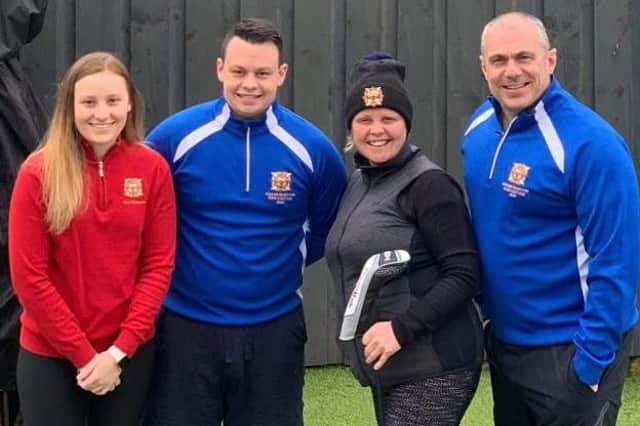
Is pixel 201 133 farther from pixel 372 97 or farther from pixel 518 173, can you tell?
pixel 518 173

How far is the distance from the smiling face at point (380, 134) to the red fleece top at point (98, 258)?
2.17 ft

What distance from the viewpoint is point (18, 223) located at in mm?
3109

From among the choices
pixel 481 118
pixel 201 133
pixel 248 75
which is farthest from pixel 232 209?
pixel 481 118

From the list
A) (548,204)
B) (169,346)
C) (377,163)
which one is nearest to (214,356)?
(169,346)

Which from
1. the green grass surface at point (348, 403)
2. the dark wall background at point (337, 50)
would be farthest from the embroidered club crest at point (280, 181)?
the dark wall background at point (337, 50)

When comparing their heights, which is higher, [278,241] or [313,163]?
[313,163]

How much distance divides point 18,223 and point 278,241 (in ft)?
2.87

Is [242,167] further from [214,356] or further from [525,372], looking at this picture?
[525,372]

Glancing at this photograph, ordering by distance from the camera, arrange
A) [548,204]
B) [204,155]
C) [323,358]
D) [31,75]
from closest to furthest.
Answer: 1. [548,204]
2. [204,155]
3. [31,75]
4. [323,358]

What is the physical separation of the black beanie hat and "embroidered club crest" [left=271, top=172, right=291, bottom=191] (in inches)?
→ 12.1

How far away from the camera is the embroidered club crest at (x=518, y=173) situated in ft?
10.0

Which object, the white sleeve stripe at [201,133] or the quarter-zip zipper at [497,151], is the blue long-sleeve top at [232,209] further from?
the quarter-zip zipper at [497,151]

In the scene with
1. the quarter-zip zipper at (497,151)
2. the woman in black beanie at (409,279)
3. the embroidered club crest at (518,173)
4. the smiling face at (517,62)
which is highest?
the smiling face at (517,62)

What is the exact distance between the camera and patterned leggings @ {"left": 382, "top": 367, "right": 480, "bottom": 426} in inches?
121
